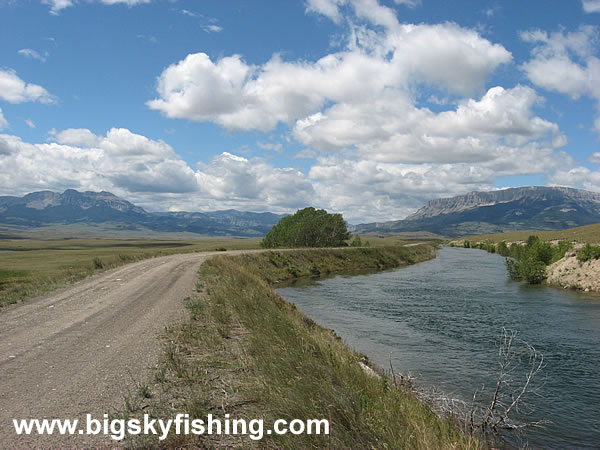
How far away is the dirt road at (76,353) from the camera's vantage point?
275 inches

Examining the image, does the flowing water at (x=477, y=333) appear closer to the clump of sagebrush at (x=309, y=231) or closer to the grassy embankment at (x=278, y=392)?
the grassy embankment at (x=278, y=392)

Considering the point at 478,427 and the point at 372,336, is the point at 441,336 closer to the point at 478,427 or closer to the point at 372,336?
the point at 372,336

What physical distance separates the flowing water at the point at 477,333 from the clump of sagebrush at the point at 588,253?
14.0 ft

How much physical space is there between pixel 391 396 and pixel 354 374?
0.91m

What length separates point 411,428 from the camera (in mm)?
6254

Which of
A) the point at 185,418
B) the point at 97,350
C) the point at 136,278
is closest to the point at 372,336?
the point at 97,350

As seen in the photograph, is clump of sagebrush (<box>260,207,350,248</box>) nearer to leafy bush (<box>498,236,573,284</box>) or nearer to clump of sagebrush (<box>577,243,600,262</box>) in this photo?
leafy bush (<box>498,236,573,284</box>)

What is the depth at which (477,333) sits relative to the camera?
20812 millimetres

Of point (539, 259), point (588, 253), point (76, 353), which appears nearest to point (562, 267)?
point (588, 253)

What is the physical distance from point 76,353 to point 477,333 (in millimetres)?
18886

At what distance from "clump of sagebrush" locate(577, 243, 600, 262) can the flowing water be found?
14.0 feet

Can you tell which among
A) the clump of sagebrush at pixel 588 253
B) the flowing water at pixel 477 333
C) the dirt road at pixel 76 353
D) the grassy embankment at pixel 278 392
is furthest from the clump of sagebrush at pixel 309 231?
the grassy embankment at pixel 278 392

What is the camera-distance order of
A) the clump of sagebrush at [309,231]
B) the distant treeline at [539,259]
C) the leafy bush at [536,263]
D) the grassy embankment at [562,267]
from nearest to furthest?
the grassy embankment at [562,267], the distant treeline at [539,259], the leafy bush at [536,263], the clump of sagebrush at [309,231]

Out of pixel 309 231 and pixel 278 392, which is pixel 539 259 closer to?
pixel 278 392
